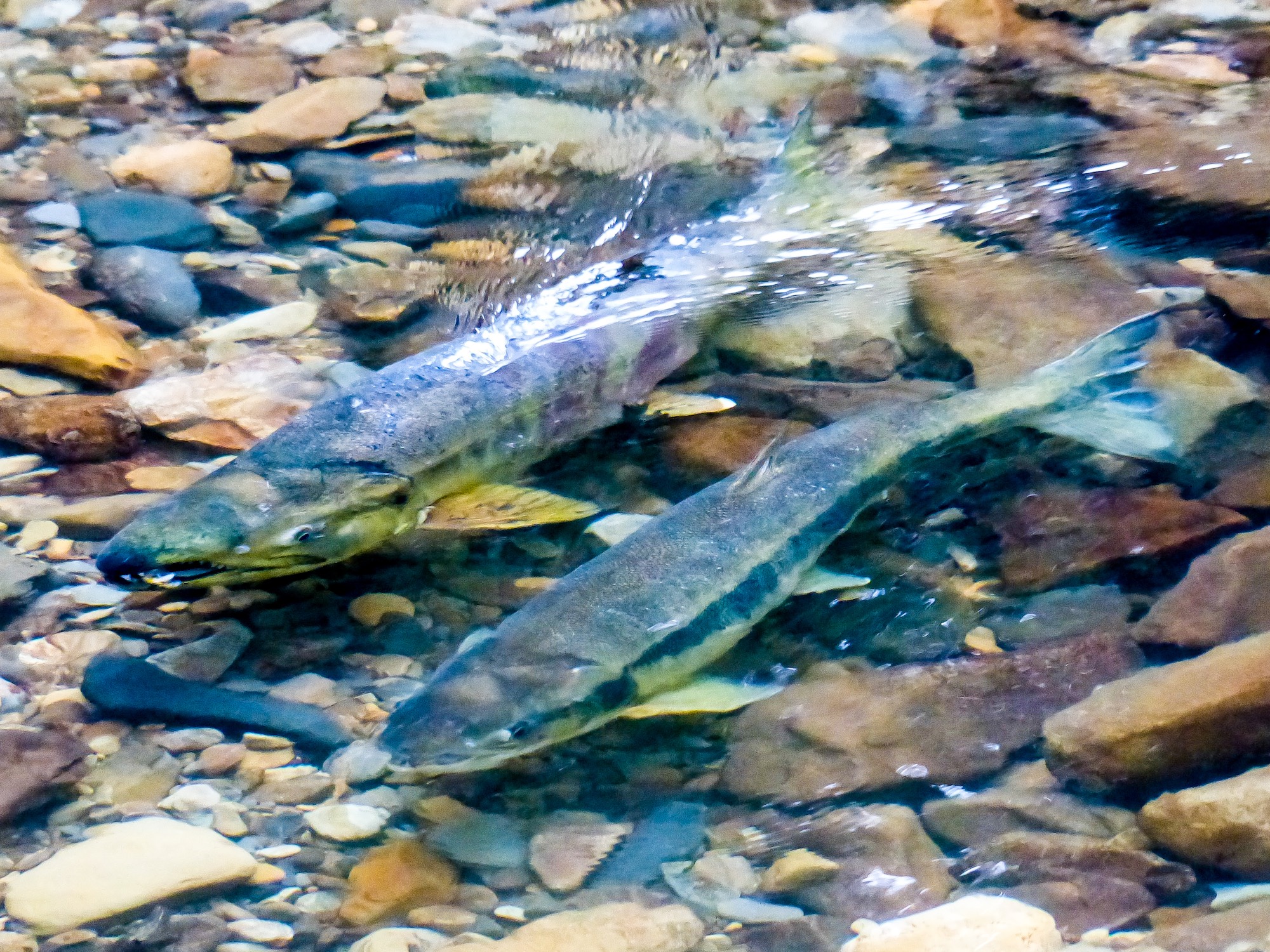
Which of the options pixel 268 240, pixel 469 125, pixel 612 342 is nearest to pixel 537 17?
pixel 469 125


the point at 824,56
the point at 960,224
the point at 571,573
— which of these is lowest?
the point at 571,573

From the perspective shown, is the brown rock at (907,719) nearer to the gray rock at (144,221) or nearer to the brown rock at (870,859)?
the brown rock at (870,859)

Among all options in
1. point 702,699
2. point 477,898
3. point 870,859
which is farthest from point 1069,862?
point 477,898

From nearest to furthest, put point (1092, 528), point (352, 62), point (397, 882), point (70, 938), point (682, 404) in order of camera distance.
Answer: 1. point (70, 938)
2. point (397, 882)
3. point (1092, 528)
4. point (682, 404)
5. point (352, 62)

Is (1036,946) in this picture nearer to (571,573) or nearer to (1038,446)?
(571,573)

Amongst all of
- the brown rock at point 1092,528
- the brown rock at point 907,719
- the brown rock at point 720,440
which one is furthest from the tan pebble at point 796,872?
the brown rock at point 720,440

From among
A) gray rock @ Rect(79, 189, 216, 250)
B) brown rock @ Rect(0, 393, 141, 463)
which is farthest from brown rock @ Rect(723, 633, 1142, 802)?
gray rock @ Rect(79, 189, 216, 250)

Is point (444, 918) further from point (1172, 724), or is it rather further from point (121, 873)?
point (1172, 724)
